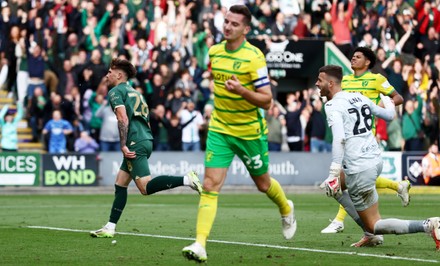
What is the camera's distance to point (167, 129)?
32.8 meters

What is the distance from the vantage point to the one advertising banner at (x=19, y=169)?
3121 cm

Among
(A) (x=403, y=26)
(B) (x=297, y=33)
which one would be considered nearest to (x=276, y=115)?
(B) (x=297, y=33)

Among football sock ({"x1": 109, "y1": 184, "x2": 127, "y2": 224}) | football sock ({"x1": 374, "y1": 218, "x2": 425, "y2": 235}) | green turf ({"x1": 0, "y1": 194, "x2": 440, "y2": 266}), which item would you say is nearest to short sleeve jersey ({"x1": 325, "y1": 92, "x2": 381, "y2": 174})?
football sock ({"x1": 374, "y1": 218, "x2": 425, "y2": 235})

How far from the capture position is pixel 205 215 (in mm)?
11938

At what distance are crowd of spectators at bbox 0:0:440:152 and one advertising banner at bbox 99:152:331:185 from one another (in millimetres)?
427

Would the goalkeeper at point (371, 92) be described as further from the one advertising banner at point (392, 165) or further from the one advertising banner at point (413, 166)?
the one advertising banner at point (413, 166)

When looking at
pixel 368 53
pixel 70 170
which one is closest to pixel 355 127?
pixel 368 53

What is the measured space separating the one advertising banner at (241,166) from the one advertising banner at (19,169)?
187 centimetres

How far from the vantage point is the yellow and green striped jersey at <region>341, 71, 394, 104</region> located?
16734 mm

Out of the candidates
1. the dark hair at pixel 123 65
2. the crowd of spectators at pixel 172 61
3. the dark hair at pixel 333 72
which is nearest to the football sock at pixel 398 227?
the dark hair at pixel 333 72

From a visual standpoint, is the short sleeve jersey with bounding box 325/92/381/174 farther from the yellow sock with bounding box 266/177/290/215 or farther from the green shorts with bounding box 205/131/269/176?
the green shorts with bounding box 205/131/269/176

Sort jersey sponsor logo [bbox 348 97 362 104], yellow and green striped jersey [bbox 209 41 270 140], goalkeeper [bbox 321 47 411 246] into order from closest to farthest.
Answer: yellow and green striped jersey [bbox 209 41 270 140]
jersey sponsor logo [bbox 348 97 362 104]
goalkeeper [bbox 321 47 411 246]

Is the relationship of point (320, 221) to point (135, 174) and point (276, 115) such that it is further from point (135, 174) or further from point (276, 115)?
point (276, 115)

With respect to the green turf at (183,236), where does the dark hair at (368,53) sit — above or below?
above
